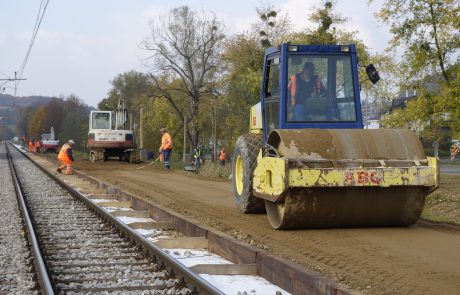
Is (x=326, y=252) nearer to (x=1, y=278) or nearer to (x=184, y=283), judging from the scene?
(x=184, y=283)

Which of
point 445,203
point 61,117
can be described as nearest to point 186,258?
point 445,203

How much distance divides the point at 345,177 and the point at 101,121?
89.0 ft

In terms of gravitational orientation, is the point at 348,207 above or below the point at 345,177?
below

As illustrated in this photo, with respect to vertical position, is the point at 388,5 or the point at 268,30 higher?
the point at 268,30

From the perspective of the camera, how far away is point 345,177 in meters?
7.95

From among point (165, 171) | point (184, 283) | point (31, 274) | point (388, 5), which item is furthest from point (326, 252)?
point (165, 171)

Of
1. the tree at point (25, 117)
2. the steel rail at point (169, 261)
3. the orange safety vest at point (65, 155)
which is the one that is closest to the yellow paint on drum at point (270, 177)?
the steel rail at point (169, 261)

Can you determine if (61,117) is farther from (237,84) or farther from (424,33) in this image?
(424,33)

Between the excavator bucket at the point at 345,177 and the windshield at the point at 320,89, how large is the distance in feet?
2.92

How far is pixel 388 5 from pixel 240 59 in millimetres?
26316

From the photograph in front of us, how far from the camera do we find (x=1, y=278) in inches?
261

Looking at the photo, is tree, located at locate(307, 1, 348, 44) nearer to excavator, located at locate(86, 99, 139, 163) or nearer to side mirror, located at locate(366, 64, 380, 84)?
excavator, located at locate(86, 99, 139, 163)

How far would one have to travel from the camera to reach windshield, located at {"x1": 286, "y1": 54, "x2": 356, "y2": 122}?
9547 mm

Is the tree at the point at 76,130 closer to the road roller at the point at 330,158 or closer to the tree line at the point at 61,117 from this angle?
the tree line at the point at 61,117
